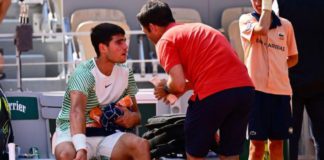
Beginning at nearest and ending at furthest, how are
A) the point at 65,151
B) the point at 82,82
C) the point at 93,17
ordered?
the point at 65,151, the point at 82,82, the point at 93,17

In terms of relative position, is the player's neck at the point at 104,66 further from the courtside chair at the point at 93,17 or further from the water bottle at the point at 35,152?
the courtside chair at the point at 93,17

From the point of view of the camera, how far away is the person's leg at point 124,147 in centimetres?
538

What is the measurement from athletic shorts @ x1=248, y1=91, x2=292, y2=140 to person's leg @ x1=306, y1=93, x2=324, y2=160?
1.48 ft

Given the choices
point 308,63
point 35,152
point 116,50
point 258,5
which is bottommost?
point 35,152

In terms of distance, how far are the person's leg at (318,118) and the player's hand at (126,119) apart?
1.62 m

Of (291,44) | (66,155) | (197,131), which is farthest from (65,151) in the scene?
(291,44)

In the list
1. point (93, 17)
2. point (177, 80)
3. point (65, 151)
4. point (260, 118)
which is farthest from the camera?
point (93, 17)

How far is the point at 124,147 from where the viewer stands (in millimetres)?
5465

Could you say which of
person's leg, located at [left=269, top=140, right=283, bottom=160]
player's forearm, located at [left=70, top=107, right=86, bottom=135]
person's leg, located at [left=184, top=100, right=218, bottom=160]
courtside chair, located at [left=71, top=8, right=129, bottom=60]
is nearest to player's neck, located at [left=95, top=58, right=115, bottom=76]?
player's forearm, located at [left=70, top=107, right=86, bottom=135]

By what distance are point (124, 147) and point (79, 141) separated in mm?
317

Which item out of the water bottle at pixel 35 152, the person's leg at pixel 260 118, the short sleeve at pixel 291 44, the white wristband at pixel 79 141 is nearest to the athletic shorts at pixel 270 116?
the person's leg at pixel 260 118

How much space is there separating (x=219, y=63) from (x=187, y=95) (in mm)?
1548

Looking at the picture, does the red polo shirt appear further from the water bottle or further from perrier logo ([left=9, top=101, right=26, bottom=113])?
perrier logo ([left=9, top=101, right=26, bottom=113])

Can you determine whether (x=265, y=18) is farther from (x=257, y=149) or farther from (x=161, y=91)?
(x=161, y=91)
